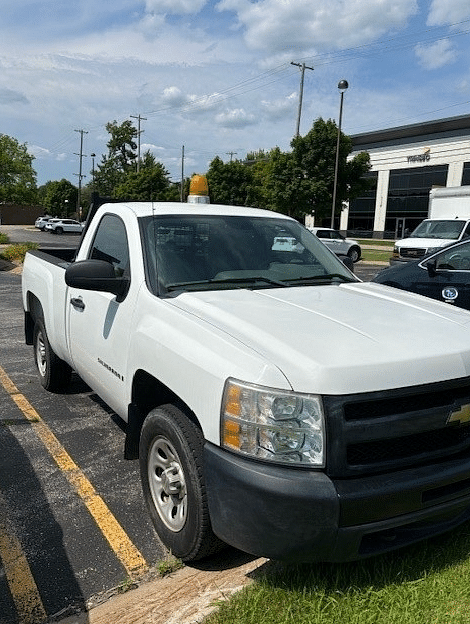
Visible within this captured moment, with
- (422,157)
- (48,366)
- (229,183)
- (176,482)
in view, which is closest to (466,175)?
(422,157)

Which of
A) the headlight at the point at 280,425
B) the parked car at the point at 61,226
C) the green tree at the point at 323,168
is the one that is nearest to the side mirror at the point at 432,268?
the headlight at the point at 280,425

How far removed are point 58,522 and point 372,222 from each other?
5310cm

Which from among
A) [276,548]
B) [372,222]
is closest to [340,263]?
[276,548]

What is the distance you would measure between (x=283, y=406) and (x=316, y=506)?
1.32 ft

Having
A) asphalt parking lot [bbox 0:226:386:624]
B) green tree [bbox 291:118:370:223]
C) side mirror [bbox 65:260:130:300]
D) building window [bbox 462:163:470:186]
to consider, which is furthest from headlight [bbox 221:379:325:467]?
building window [bbox 462:163:470:186]

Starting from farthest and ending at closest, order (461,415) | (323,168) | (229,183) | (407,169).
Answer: (407,169), (229,183), (323,168), (461,415)

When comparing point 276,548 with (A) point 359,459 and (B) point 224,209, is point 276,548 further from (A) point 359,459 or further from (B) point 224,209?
(B) point 224,209

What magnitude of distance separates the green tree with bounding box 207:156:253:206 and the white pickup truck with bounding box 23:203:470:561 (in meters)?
45.5

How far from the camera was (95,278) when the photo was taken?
3291mm

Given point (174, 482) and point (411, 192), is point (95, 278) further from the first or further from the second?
point (411, 192)

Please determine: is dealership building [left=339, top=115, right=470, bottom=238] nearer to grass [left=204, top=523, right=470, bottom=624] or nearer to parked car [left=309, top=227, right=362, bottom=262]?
parked car [left=309, top=227, right=362, bottom=262]

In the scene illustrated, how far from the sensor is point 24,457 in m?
4.05

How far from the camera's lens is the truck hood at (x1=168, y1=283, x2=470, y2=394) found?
2238 mm

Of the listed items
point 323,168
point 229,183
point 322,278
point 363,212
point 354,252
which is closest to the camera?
point 322,278
